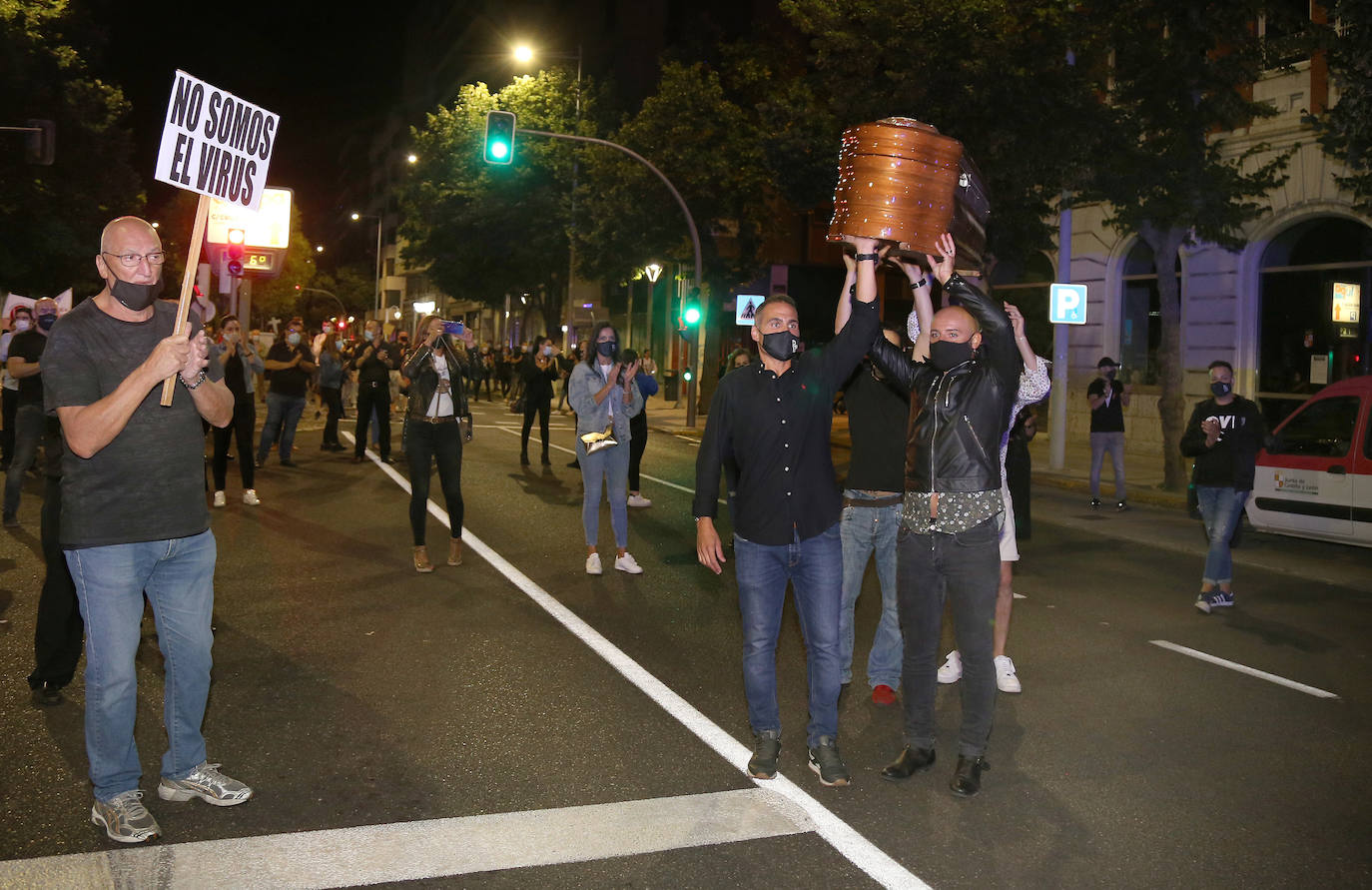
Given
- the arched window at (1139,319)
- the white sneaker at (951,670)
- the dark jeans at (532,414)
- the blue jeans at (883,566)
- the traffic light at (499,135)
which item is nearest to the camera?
the blue jeans at (883,566)

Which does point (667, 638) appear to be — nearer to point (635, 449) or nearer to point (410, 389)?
point (410, 389)

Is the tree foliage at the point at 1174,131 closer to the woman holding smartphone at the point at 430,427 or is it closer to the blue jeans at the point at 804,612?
the woman holding smartphone at the point at 430,427

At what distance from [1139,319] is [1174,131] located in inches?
335

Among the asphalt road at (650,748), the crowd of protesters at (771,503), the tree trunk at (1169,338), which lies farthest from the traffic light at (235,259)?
the crowd of protesters at (771,503)

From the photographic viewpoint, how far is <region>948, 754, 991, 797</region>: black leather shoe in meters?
4.67

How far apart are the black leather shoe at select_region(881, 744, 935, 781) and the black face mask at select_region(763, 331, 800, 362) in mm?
1688

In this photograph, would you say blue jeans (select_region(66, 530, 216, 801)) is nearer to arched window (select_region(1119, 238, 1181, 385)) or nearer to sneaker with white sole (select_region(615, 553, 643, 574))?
sneaker with white sole (select_region(615, 553, 643, 574))

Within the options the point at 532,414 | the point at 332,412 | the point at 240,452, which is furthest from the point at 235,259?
the point at 240,452

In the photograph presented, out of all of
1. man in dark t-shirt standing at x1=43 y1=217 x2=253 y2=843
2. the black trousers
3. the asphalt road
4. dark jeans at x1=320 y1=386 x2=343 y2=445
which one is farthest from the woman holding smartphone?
dark jeans at x1=320 y1=386 x2=343 y2=445

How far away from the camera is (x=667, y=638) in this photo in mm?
7137

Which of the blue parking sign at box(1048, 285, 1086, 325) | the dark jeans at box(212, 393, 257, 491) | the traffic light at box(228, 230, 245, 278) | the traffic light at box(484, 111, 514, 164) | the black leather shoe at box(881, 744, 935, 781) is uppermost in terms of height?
the traffic light at box(484, 111, 514, 164)

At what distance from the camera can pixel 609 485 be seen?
927cm

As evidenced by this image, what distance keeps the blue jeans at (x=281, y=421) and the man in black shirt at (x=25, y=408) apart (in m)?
5.53

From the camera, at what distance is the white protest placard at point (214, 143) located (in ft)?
15.4
